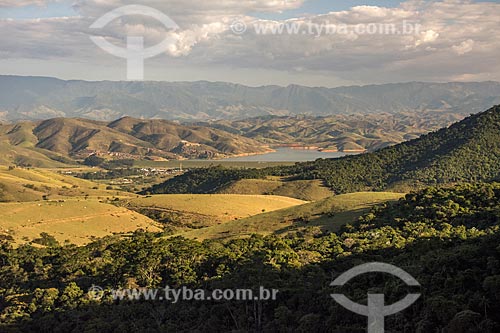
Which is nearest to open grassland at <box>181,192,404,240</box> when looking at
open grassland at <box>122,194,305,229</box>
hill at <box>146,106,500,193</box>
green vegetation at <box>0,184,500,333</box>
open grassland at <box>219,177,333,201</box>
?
green vegetation at <box>0,184,500,333</box>

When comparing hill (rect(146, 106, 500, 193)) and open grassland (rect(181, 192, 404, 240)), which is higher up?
open grassland (rect(181, 192, 404, 240))

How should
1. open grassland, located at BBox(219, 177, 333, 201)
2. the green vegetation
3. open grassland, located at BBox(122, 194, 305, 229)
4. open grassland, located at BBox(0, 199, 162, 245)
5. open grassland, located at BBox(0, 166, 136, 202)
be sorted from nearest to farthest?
1. the green vegetation
2. open grassland, located at BBox(0, 199, 162, 245)
3. open grassland, located at BBox(122, 194, 305, 229)
4. open grassland, located at BBox(0, 166, 136, 202)
5. open grassland, located at BBox(219, 177, 333, 201)

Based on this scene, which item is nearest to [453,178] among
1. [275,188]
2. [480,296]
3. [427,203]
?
[275,188]

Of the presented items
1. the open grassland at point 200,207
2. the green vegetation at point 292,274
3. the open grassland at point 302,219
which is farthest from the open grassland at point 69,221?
the open grassland at point 302,219

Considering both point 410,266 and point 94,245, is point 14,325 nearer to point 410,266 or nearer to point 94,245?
point 94,245

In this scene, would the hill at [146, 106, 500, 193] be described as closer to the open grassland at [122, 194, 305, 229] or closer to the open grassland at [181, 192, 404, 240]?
the open grassland at [122, 194, 305, 229]

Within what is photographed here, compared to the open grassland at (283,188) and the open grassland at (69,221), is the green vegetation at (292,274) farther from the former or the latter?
the open grassland at (283,188)
